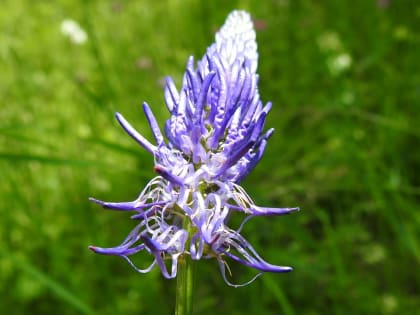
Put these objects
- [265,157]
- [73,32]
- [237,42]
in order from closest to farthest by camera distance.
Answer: [237,42] < [265,157] < [73,32]

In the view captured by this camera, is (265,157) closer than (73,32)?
Yes

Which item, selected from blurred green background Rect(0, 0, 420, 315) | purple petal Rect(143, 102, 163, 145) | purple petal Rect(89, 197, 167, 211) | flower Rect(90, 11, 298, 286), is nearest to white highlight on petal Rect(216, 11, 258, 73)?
flower Rect(90, 11, 298, 286)

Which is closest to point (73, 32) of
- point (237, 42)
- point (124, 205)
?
point (237, 42)

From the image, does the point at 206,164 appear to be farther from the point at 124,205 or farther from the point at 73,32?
the point at 73,32

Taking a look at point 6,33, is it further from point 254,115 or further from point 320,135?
point 254,115

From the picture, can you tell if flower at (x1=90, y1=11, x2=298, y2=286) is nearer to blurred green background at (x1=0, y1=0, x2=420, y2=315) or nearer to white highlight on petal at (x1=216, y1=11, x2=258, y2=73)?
white highlight on petal at (x1=216, y1=11, x2=258, y2=73)

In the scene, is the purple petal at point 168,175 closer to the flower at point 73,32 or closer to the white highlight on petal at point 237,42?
the white highlight on petal at point 237,42

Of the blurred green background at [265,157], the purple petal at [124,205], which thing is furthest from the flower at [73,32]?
the purple petal at [124,205]
